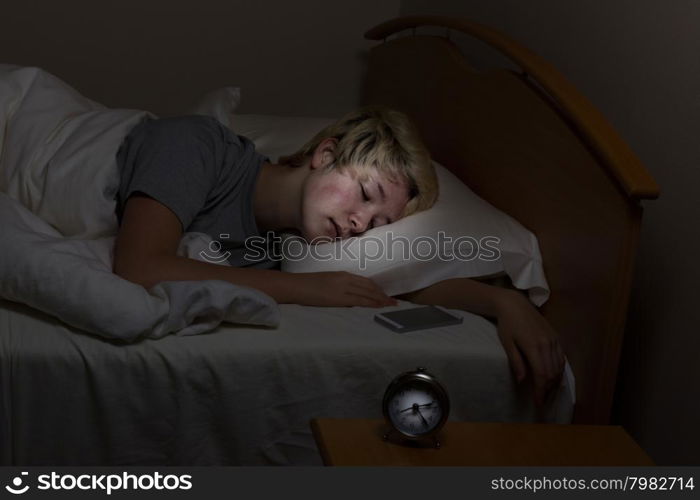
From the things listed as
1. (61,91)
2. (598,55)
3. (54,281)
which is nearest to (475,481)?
(54,281)

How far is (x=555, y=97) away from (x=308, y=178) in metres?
0.49

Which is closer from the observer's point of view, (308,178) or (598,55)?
(308,178)

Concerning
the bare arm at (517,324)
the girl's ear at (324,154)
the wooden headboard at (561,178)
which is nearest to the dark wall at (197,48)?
the wooden headboard at (561,178)

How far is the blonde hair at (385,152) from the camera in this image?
1.69 meters

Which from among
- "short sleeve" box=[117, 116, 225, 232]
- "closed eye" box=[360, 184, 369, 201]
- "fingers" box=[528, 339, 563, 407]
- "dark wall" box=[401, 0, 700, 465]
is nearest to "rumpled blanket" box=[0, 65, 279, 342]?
"short sleeve" box=[117, 116, 225, 232]

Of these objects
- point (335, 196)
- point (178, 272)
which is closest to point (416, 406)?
point (178, 272)

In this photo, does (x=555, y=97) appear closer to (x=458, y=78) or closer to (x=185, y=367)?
(x=458, y=78)

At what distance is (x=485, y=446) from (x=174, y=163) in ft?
2.45

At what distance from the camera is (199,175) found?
1611mm

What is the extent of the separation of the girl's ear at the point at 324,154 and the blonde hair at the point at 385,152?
0.6 inches

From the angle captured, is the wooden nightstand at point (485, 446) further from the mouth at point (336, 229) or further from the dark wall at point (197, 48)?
the dark wall at point (197, 48)

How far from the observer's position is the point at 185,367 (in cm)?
134

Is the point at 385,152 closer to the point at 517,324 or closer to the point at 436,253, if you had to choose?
the point at 436,253

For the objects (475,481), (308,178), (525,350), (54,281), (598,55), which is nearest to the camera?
(475,481)
